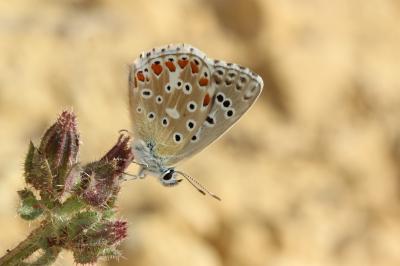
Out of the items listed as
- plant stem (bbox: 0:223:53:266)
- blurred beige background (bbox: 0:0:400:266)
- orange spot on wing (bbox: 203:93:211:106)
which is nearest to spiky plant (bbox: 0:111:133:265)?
plant stem (bbox: 0:223:53:266)

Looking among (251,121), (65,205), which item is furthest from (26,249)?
(251,121)

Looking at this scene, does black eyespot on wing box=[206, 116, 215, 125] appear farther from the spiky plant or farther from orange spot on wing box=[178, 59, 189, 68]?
the spiky plant

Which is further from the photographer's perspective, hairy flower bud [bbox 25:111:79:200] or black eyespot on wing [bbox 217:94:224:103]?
black eyespot on wing [bbox 217:94:224:103]

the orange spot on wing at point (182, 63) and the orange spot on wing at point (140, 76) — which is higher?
the orange spot on wing at point (182, 63)

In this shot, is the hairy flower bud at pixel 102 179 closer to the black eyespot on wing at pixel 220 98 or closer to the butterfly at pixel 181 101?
the butterfly at pixel 181 101

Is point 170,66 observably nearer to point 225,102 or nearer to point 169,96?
point 169,96

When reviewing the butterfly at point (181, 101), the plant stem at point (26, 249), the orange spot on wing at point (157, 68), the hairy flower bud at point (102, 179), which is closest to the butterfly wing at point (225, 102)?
the butterfly at point (181, 101)
